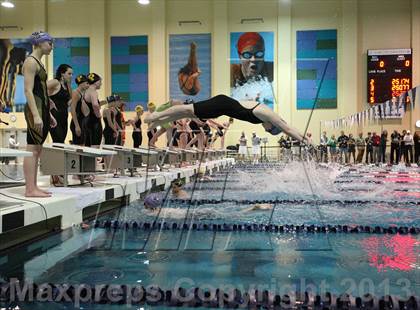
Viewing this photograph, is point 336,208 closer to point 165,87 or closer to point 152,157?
point 152,157

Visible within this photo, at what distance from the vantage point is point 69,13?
20.0m

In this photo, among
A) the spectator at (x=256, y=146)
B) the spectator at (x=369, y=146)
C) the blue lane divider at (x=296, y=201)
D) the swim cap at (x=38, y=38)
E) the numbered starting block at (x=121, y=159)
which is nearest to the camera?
the swim cap at (x=38, y=38)

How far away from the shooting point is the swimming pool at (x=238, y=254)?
2.24 meters

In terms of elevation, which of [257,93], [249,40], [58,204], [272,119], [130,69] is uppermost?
[249,40]

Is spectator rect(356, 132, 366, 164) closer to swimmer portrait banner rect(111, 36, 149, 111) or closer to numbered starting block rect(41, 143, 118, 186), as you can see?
swimmer portrait banner rect(111, 36, 149, 111)

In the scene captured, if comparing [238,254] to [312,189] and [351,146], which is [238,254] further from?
[351,146]

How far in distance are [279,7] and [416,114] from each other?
6584 millimetres

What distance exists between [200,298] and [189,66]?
→ 1829 cm

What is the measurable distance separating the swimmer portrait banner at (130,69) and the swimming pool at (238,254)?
1523cm

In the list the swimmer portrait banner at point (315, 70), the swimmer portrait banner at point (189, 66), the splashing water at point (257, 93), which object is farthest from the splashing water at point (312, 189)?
the swimmer portrait banner at point (189, 66)

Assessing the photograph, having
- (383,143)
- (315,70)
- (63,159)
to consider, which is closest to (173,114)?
(63,159)

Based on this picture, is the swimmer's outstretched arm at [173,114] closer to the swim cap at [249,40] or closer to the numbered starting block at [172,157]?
the numbered starting block at [172,157]

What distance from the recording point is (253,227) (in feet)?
12.3

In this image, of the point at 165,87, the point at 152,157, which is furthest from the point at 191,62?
the point at 152,157
